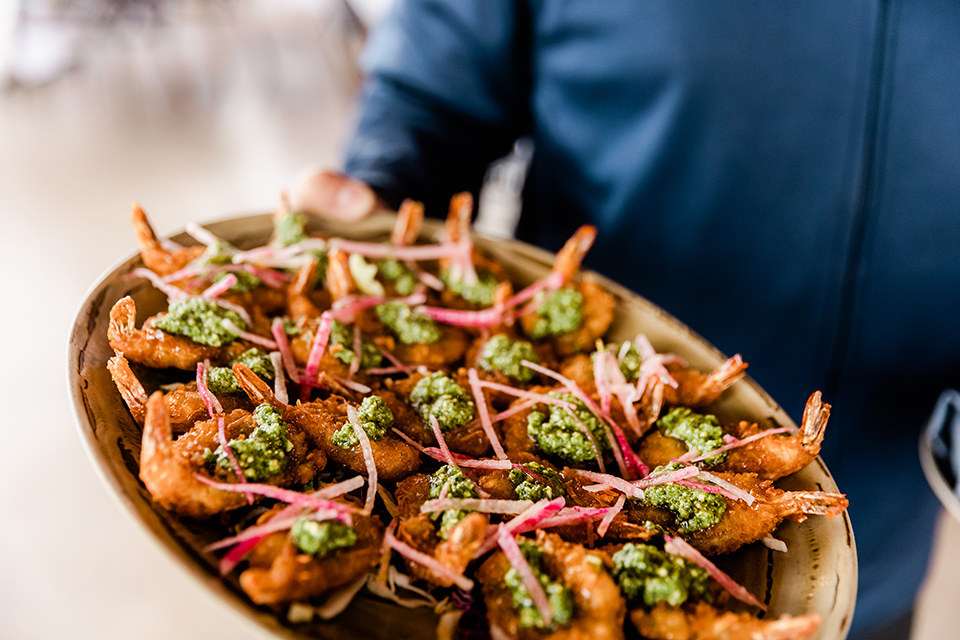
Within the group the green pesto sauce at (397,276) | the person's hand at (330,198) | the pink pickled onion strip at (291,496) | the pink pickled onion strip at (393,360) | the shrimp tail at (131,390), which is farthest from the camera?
the person's hand at (330,198)

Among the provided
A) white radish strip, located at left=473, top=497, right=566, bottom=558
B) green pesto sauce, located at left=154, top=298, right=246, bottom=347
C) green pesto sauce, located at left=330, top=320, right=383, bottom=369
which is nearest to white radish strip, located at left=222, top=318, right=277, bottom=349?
green pesto sauce, located at left=154, top=298, right=246, bottom=347

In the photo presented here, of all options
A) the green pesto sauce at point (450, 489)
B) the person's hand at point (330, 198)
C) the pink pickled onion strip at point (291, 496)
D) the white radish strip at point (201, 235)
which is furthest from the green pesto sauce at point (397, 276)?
the pink pickled onion strip at point (291, 496)

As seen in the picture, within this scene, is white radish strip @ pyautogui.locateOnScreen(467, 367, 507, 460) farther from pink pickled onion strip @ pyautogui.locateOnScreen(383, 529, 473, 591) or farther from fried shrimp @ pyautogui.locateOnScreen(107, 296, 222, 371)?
fried shrimp @ pyautogui.locateOnScreen(107, 296, 222, 371)

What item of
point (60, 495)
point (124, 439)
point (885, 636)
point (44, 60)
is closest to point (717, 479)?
point (124, 439)

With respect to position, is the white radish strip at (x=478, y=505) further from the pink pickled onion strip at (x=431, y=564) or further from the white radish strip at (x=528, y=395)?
the white radish strip at (x=528, y=395)

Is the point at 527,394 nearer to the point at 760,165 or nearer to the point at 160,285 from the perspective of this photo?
the point at 160,285

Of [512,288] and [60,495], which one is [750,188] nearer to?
[512,288]

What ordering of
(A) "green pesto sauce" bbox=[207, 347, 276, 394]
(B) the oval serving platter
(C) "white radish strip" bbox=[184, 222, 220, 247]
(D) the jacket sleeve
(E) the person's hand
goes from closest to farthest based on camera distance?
(B) the oval serving platter, (A) "green pesto sauce" bbox=[207, 347, 276, 394], (C) "white radish strip" bbox=[184, 222, 220, 247], (E) the person's hand, (D) the jacket sleeve
